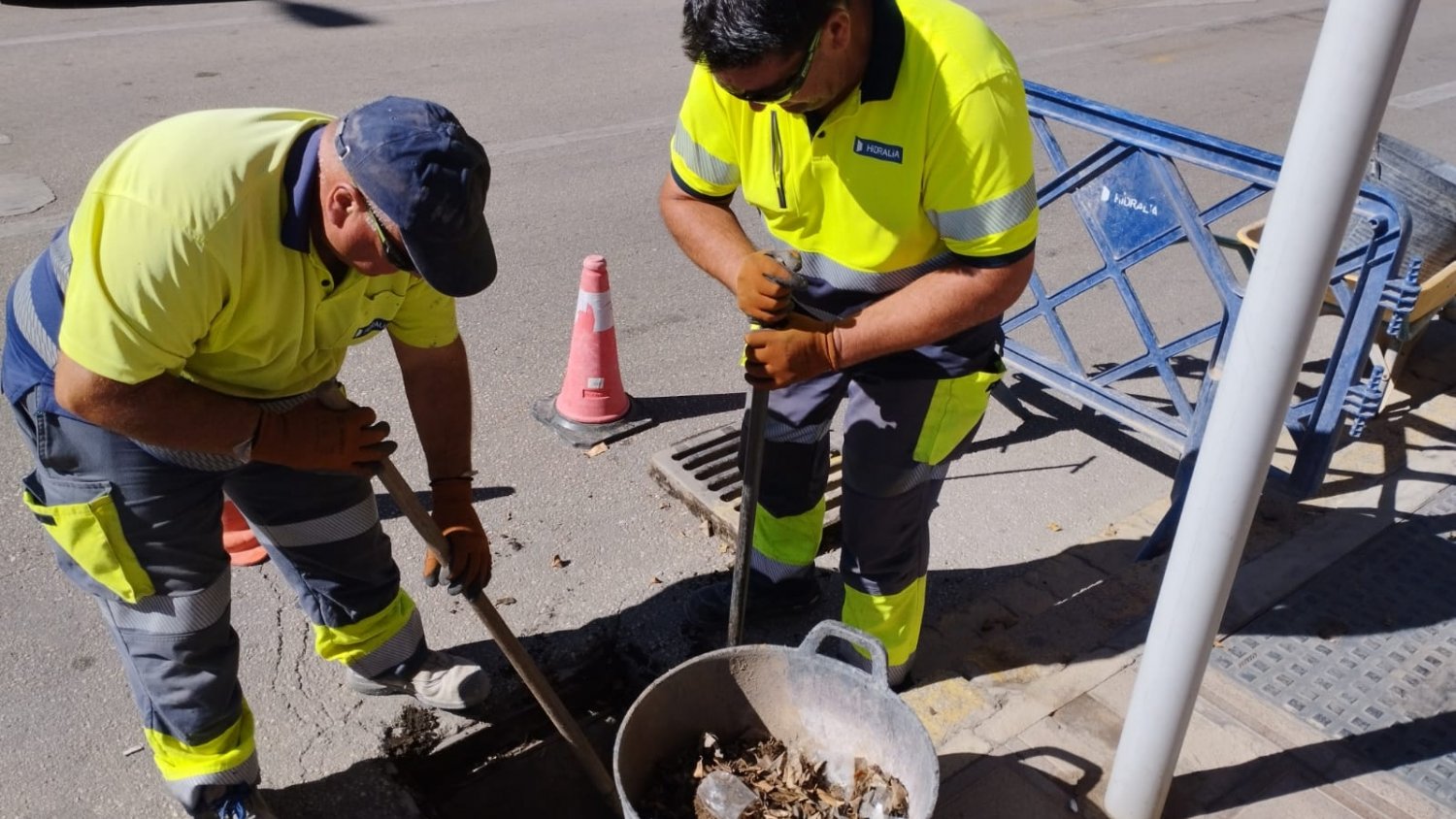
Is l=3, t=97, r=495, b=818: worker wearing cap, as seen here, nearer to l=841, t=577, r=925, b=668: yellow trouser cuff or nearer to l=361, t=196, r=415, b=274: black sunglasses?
l=361, t=196, r=415, b=274: black sunglasses

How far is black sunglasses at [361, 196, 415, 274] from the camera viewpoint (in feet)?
7.32

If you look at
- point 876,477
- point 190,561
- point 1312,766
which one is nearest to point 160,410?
point 190,561

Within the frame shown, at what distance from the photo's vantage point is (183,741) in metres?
2.72

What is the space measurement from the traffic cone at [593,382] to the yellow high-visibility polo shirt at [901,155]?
1498 mm

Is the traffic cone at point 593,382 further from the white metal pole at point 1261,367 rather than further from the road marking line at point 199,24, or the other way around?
the road marking line at point 199,24

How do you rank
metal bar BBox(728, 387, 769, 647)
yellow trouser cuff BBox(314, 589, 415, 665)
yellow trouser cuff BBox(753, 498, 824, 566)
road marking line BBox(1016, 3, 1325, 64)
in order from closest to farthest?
metal bar BBox(728, 387, 769, 647)
yellow trouser cuff BBox(314, 589, 415, 665)
yellow trouser cuff BBox(753, 498, 824, 566)
road marking line BBox(1016, 3, 1325, 64)

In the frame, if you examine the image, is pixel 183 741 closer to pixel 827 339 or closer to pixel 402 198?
pixel 402 198

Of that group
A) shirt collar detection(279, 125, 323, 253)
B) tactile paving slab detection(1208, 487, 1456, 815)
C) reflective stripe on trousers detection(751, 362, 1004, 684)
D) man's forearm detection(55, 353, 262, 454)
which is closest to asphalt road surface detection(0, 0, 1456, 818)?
reflective stripe on trousers detection(751, 362, 1004, 684)

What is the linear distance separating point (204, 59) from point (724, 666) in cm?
771

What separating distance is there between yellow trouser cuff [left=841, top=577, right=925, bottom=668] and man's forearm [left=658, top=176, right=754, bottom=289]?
3.07 ft

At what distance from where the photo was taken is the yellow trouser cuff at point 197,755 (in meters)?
2.74

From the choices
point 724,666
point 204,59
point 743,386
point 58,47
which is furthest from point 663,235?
point 58,47

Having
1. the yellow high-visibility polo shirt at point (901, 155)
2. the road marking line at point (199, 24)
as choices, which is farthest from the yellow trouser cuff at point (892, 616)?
the road marking line at point (199, 24)

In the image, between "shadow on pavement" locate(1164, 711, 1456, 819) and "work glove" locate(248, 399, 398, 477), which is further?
"shadow on pavement" locate(1164, 711, 1456, 819)
